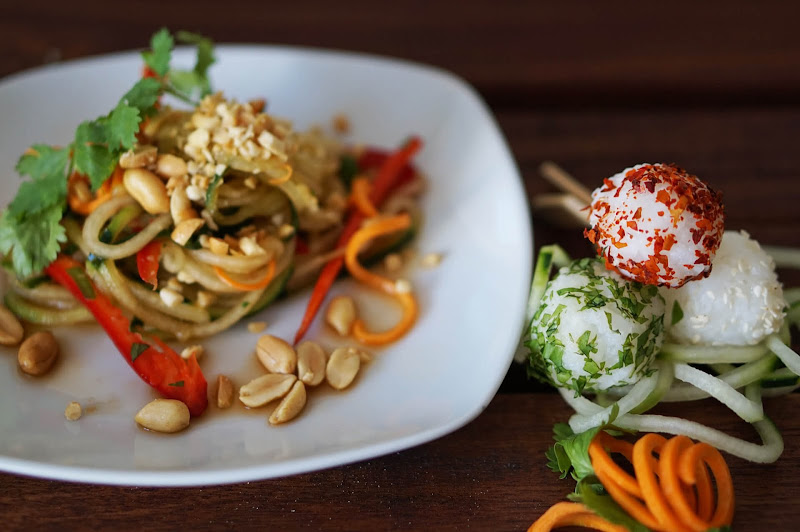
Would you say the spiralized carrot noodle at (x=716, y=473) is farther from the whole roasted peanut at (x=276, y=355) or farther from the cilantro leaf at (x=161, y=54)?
the cilantro leaf at (x=161, y=54)

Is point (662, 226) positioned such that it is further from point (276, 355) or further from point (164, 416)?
point (164, 416)

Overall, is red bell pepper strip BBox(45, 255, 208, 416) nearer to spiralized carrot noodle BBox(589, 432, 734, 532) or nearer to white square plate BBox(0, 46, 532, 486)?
white square plate BBox(0, 46, 532, 486)

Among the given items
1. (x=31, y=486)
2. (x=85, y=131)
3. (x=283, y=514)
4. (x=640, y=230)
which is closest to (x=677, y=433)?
(x=640, y=230)

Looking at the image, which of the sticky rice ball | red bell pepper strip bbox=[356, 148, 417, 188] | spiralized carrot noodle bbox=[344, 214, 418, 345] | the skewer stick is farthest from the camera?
red bell pepper strip bbox=[356, 148, 417, 188]

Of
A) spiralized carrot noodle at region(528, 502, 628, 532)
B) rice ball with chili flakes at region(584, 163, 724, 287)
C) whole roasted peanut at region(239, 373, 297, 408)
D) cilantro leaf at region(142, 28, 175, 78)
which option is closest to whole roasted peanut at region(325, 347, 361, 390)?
whole roasted peanut at region(239, 373, 297, 408)

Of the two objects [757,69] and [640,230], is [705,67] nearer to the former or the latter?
[757,69]

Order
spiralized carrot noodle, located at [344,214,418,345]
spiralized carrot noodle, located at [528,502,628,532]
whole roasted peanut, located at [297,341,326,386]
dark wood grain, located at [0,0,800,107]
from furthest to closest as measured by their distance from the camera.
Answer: dark wood grain, located at [0,0,800,107] < spiralized carrot noodle, located at [344,214,418,345] < whole roasted peanut, located at [297,341,326,386] < spiralized carrot noodle, located at [528,502,628,532]
